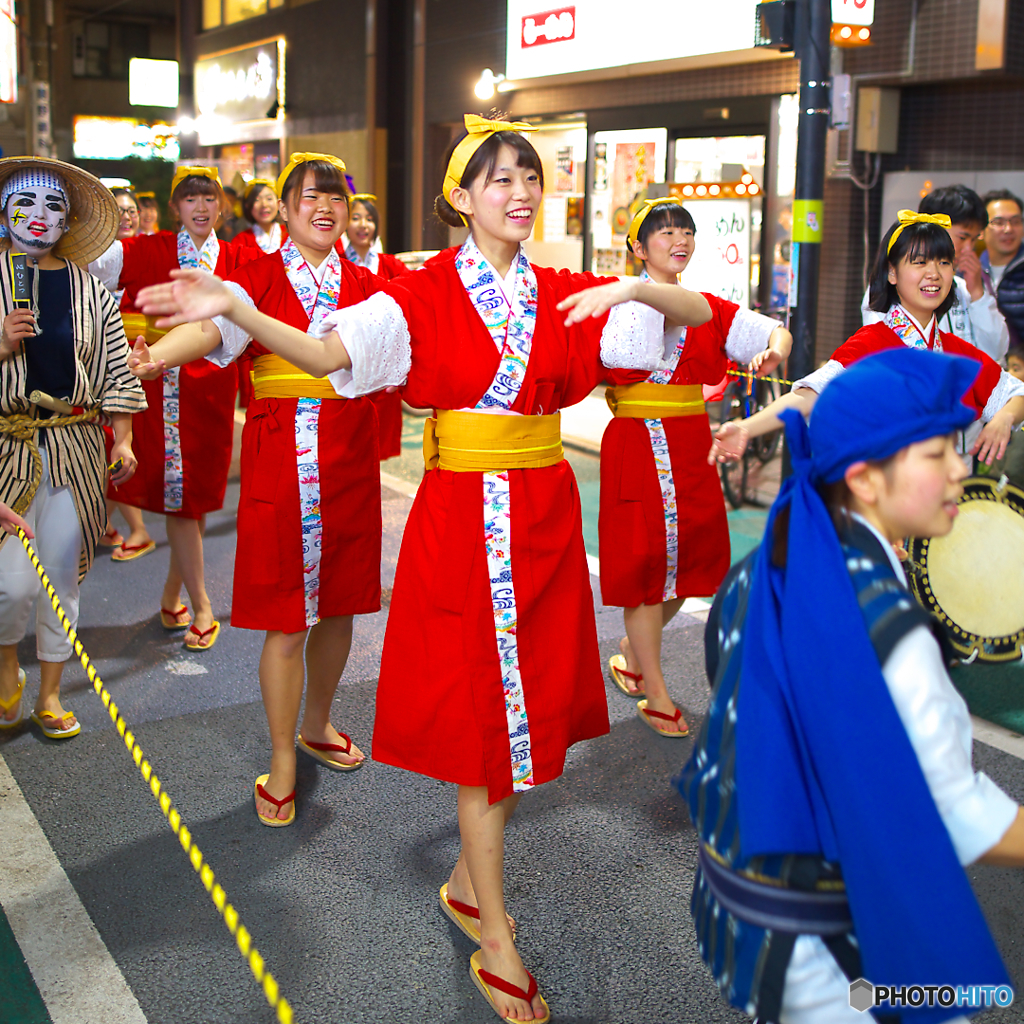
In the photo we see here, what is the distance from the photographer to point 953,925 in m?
1.51

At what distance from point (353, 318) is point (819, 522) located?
1.28 meters

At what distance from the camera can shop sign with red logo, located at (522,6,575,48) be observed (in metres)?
12.1

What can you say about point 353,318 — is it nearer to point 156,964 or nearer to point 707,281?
point 156,964

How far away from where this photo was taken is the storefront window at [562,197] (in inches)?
509

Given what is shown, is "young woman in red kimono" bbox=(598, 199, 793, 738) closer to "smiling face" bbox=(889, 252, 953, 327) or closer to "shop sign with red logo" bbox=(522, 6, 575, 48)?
"smiling face" bbox=(889, 252, 953, 327)

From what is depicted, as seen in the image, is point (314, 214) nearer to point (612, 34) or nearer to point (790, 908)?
point (790, 908)

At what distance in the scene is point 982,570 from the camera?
12.1 ft

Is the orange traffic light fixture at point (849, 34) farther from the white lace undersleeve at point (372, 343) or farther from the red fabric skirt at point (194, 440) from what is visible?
the white lace undersleeve at point (372, 343)

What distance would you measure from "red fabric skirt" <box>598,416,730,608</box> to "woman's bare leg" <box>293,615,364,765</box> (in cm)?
101

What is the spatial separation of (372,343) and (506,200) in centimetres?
50

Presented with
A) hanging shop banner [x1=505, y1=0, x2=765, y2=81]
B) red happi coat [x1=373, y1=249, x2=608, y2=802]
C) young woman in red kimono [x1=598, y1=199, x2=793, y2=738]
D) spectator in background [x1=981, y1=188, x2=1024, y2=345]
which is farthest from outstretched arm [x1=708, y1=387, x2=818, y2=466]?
hanging shop banner [x1=505, y1=0, x2=765, y2=81]

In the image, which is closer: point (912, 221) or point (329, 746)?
point (912, 221)

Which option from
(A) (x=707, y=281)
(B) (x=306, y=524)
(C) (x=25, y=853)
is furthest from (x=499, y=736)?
(A) (x=707, y=281)

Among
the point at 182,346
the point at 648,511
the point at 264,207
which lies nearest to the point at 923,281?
the point at 648,511
